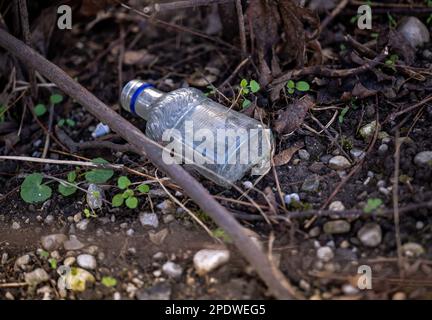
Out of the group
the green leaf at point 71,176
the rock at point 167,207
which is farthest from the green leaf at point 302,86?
the green leaf at point 71,176

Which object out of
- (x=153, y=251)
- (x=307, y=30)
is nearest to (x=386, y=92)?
(x=307, y=30)

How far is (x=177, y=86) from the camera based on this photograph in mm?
2324

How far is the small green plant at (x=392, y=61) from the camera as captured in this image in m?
2.05

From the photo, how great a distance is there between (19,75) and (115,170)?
78 centimetres

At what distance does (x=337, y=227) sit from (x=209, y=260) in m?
0.44

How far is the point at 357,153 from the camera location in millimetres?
1892

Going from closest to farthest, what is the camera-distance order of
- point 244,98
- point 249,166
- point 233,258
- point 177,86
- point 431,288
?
1. point 431,288
2. point 233,258
3. point 249,166
4. point 244,98
5. point 177,86

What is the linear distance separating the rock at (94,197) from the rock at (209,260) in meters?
0.47

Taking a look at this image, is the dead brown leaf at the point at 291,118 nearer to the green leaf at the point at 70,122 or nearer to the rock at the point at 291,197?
the rock at the point at 291,197

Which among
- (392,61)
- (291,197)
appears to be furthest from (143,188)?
(392,61)

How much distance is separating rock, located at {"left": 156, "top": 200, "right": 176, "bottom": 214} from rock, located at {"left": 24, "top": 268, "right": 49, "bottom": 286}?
1.50ft

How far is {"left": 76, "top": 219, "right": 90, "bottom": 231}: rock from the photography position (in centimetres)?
184

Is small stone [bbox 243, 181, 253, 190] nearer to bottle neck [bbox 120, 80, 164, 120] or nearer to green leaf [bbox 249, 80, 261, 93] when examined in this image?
green leaf [bbox 249, 80, 261, 93]

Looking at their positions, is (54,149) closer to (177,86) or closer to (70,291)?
(177,86)
